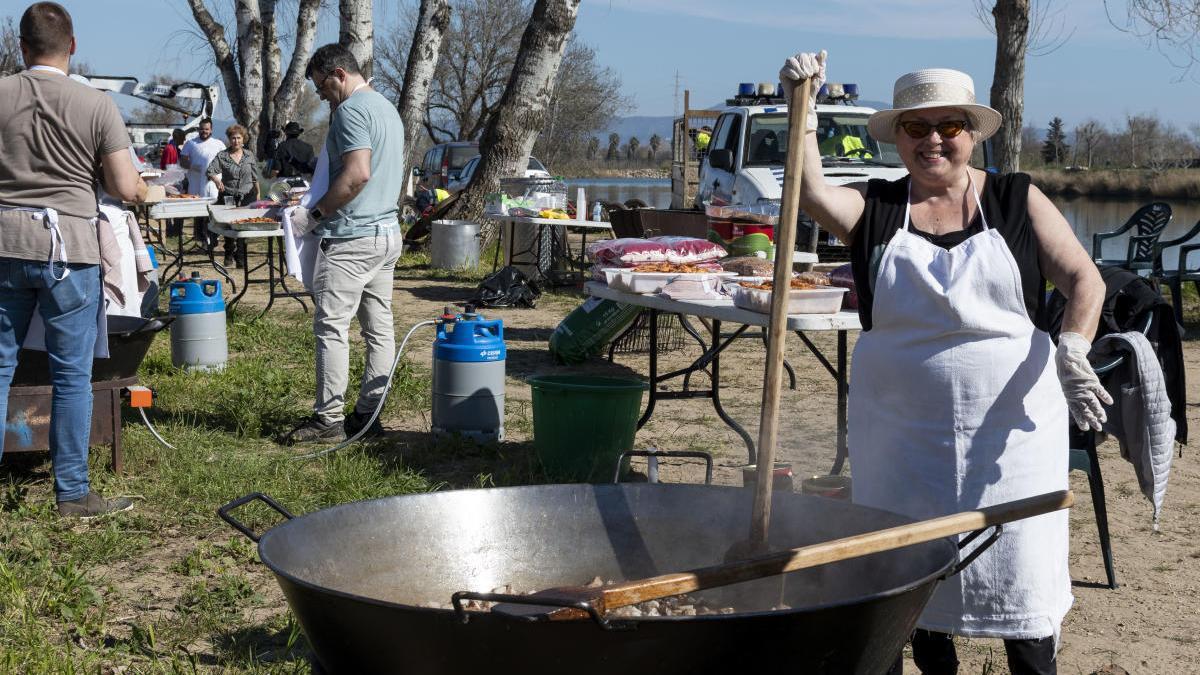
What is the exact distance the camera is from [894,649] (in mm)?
2211

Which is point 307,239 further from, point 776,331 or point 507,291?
point 507,291

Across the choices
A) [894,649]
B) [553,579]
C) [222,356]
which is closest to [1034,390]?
[894,649]

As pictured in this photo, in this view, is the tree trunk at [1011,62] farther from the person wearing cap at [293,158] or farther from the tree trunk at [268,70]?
the tree trunk at [268,70]

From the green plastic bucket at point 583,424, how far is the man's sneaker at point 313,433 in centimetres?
127

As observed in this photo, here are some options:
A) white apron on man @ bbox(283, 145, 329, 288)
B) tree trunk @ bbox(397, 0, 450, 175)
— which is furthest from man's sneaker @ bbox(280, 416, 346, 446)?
tree trunk @ bbox(397, 0, 450, 175)

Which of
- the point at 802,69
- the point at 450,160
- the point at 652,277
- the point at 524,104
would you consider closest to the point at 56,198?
the point at 652,277

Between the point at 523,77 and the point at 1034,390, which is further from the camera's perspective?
the point at 523,77

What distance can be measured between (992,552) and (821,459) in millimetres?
3462

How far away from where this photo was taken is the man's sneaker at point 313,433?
6461mm

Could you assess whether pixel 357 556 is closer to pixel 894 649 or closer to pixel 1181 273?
pixel 894 649

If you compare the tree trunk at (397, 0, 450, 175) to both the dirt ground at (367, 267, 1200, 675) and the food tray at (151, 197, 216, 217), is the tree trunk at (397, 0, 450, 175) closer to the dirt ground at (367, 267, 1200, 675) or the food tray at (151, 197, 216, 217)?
the food tray at (151, 197, 216, 217)

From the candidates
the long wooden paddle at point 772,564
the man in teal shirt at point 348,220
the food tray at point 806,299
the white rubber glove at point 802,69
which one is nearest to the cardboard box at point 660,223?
the man in teal shirt at point 348,220

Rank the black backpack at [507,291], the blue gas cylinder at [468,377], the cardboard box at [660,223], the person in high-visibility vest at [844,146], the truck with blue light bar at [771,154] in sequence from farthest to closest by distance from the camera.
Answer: the person in high-visibility vest at [844,146]
the truck with blue light bar at [771,154]
the black backpack at [507,291]
the cardboard box at [660,223]
the blue gas cylinder at [468,377]

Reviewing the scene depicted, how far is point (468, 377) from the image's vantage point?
6285mm
